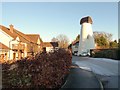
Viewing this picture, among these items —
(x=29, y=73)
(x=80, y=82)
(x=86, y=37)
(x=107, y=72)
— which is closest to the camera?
(x=29, y=73)

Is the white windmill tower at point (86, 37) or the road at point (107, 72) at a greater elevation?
the white windmill tower at point (86, 37)

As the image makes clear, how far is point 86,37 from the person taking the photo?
206 feet

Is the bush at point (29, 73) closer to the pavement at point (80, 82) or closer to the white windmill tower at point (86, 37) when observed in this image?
the pavement at point (80, 82)

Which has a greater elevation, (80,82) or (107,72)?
(80,82)

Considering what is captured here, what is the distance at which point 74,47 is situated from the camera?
289ft

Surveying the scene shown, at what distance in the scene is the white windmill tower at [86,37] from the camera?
62.3m

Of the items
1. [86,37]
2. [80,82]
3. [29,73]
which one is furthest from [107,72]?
[86,37]

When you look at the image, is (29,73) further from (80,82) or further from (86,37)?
(86,37)

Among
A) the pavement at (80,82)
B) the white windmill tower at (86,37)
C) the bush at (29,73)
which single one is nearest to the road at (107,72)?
the pavement at (80,82)

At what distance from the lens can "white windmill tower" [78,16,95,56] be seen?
204 feet

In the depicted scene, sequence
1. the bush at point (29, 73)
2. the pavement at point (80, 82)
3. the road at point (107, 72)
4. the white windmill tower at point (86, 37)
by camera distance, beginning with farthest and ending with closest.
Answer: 1. the white windmill tower at point (86, 37)
2. the road at point (107, 72)
3. the pavement at point (80, 82)
4. the bush at point (29, 73)

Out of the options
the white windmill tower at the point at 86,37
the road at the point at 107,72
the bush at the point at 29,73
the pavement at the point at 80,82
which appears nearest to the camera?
the bush at the point at 29,73

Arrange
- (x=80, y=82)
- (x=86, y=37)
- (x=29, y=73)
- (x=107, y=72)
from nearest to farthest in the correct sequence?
1. (x=29, y=73)
2. (x=80, y=82)
3. (x=107, y=72)
4. (x=86, y=37)

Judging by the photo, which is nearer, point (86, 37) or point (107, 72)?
point (107, 72)
